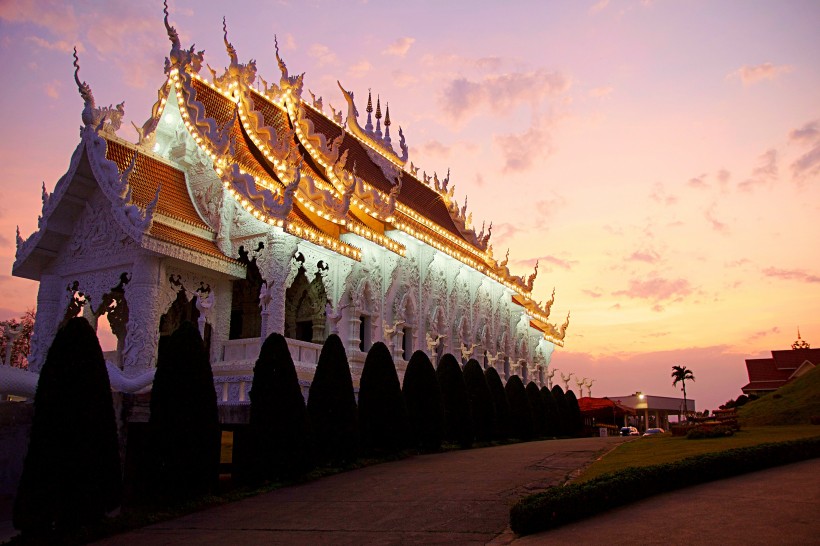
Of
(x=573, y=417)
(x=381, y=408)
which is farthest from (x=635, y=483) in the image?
(x=573, y=417)

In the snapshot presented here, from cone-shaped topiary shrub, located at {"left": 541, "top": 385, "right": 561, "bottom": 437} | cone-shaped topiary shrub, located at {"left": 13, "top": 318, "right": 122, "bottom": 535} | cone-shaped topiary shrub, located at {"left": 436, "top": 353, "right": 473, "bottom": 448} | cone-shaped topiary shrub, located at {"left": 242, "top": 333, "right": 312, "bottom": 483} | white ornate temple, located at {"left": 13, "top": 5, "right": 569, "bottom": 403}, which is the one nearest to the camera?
cone-shaped topiary shrub, located at {"left": 13, "top": 318, "right": 122, "bottom": 535}

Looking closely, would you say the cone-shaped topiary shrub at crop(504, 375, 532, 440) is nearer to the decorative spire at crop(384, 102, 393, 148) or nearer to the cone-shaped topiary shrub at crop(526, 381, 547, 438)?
the cone-shaped topiary shrub at crop(526, 381, 547, 438)

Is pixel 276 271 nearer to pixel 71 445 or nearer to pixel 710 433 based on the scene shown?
pixel 71 445

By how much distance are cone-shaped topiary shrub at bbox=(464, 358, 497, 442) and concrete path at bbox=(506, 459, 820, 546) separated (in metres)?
9.56

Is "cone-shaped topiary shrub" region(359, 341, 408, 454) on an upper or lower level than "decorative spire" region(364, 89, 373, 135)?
lower

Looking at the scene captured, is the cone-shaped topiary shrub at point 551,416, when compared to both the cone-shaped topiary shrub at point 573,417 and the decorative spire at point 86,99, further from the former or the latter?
the decorative spire at point 86,99

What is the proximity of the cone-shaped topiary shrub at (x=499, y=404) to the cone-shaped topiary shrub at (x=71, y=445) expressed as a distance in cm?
1203

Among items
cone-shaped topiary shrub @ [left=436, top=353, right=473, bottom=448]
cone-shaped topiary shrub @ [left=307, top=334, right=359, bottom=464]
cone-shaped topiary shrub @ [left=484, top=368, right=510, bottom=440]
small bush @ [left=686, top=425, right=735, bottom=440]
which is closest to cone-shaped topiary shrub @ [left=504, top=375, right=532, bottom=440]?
cone-shaped topiary shrub @ [left=484, top=368, right=510, bottom=440]

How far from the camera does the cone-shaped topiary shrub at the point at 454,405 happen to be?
16.5 m

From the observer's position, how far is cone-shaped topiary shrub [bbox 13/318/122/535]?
26.5 ft

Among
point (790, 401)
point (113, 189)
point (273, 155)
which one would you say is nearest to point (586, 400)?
point (790, 401)

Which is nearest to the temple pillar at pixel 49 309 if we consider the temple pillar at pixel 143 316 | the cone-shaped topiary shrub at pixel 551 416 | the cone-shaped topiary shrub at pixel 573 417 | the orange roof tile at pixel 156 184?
the temple pillar at pixel 143 316

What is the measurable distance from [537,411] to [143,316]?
13.0 metres

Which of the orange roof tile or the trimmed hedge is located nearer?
the trimmed hedge
